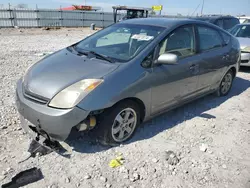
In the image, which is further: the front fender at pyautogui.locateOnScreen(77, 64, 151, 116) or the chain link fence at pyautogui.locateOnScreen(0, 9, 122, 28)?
the chain link fence at pyautogui.locateOnScreen(0, 9, 122, 28)

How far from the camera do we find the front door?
10.6 feet

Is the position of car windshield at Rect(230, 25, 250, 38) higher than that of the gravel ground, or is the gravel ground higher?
car windshield at Rect(230, 25, 250, 38)

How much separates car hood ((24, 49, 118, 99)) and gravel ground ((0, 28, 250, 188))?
0.73 meters

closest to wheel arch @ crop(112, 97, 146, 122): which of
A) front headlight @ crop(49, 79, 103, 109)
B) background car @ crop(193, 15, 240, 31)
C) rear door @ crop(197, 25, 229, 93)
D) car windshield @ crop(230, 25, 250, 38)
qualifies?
front headlight @ crop(49, 79, 103, 109)

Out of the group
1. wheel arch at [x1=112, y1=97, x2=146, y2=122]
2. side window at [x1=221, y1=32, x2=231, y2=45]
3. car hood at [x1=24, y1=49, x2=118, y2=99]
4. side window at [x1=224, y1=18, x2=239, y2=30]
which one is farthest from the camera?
side window at [x1=224, y1=18, x2=239, y2=30]

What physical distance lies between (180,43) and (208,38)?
38.5 inches

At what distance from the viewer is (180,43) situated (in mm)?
3586

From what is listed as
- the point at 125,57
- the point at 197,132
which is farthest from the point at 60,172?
the point at 197,132

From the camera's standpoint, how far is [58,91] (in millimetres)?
2570

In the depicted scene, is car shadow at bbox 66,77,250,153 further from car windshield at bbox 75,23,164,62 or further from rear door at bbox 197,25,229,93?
car windshield at bbox 75,23,164,62

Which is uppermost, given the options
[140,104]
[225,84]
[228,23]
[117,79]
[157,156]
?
[228,23]

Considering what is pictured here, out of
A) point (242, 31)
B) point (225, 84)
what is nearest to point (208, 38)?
point (225, 84)

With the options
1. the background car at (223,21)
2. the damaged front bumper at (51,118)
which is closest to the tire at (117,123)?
the damaged front bumper at (51,118)

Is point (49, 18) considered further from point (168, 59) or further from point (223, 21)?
point (168, 59)
